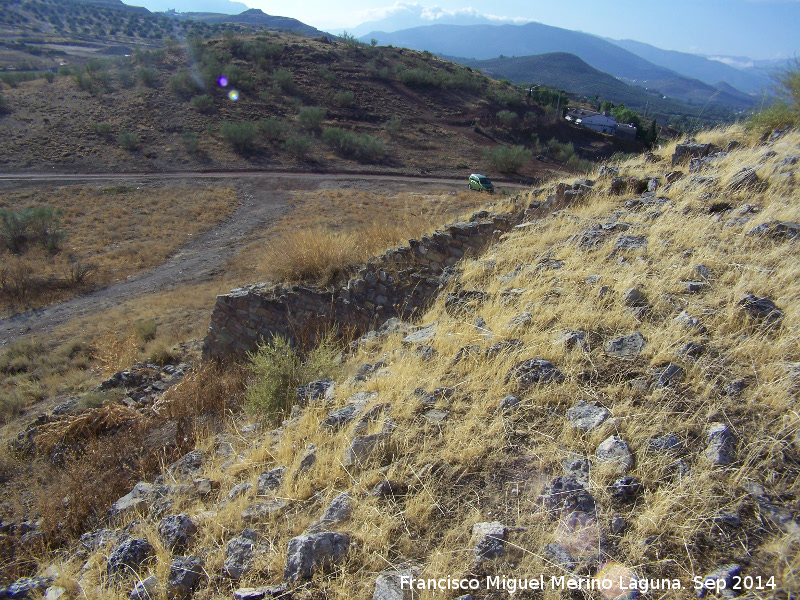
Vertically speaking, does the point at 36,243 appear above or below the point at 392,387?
below

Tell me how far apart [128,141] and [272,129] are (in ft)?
33.1

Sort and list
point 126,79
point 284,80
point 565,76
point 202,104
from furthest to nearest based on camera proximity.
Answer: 1. point 565,76
2. point 284,80
3. point 126,79
4. point 202,104

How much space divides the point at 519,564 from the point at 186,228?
22899 mm

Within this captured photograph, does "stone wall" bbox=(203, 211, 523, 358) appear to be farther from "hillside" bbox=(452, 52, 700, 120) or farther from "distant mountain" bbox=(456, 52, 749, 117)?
"hillside" bbox=(452, 52, 700, 120)

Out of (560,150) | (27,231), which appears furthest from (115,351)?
(560,150)

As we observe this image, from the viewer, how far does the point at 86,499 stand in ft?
15.3

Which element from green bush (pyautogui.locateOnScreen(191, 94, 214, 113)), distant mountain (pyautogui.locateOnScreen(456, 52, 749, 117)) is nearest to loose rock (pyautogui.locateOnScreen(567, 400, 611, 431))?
green bush (pyautogui.locateOnScreen(191, 94, 214, 113))

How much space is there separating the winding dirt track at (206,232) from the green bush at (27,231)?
5208 millimetres

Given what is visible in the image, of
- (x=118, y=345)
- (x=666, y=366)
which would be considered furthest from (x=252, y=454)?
(x=118, y=345)

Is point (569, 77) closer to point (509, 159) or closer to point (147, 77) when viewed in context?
point (509, 159)

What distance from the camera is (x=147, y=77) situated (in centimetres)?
4150

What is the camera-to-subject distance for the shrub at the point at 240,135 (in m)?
34.3

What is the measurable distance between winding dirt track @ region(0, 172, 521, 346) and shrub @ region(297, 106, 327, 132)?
8.24 m

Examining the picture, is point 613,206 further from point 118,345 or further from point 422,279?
point 118,345
